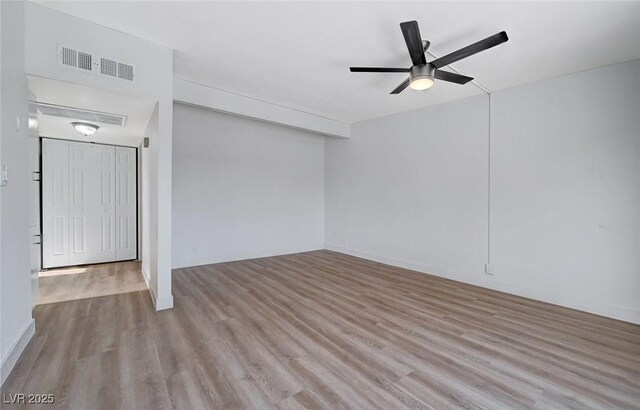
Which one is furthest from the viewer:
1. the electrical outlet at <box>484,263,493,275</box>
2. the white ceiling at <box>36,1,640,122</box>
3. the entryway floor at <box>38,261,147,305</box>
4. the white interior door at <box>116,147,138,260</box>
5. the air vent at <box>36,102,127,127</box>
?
the white interior door at <box>116,147,138,260</box>

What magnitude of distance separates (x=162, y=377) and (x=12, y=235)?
4.96 ft

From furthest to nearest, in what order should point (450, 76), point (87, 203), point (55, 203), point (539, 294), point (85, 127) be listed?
point (87, 203)
point (55, 203)
point (85, 127)
point (539, 294)
point (450, 76)

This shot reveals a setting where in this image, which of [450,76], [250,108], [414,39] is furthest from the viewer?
[250,108]

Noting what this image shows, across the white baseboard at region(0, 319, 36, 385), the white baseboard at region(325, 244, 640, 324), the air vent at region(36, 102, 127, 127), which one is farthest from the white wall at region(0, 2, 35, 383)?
the white baseboard at region(325, 244, 640, 324)

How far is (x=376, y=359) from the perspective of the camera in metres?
2.20

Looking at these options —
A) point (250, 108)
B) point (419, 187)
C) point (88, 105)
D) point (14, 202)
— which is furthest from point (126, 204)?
point (419, 187)

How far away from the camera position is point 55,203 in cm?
473

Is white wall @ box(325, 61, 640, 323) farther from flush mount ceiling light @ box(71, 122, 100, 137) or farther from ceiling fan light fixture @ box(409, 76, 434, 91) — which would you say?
flush mount ceiling light @ box(71, 122, 100, 137)

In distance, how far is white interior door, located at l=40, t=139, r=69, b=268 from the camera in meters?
4.65

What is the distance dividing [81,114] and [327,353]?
391 centimetres

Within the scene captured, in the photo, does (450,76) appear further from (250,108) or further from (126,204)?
(126,204)

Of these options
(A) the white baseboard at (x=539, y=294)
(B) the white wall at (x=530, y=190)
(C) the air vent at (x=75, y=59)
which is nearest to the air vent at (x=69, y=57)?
(C) the air vent at (x=75, y=59)

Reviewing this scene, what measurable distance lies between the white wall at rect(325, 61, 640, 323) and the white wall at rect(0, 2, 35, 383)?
4.87m

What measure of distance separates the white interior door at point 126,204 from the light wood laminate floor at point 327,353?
2323 mm
